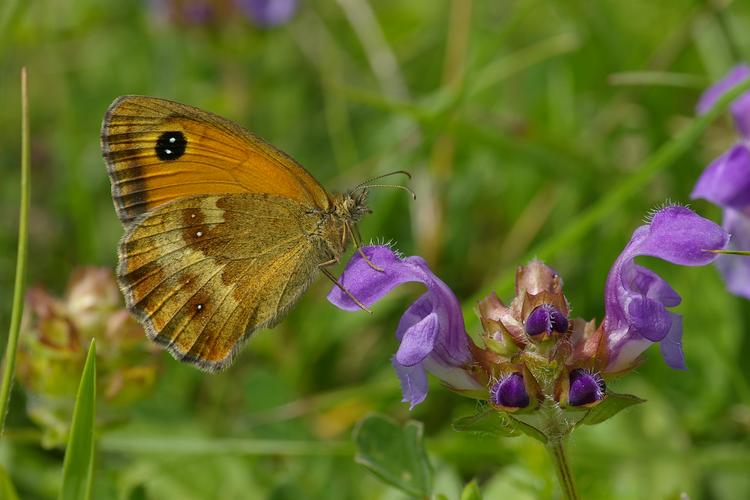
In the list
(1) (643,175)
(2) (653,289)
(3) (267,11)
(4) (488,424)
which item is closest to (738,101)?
(1) (643,175)

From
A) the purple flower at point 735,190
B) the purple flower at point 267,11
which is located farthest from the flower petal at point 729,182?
the purple flower at point 267,11

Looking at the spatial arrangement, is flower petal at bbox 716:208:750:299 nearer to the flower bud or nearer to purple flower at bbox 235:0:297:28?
the flower bud

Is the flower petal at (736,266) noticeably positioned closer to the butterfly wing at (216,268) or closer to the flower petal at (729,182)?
the flower petal at (729,182)

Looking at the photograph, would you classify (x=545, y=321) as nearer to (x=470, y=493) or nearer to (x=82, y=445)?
(x=470, y=493)

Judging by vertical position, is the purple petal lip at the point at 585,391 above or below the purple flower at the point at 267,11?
below

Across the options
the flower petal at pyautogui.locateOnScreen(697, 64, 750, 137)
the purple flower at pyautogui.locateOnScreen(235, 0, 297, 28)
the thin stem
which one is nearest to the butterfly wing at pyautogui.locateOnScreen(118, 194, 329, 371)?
the thin stem
